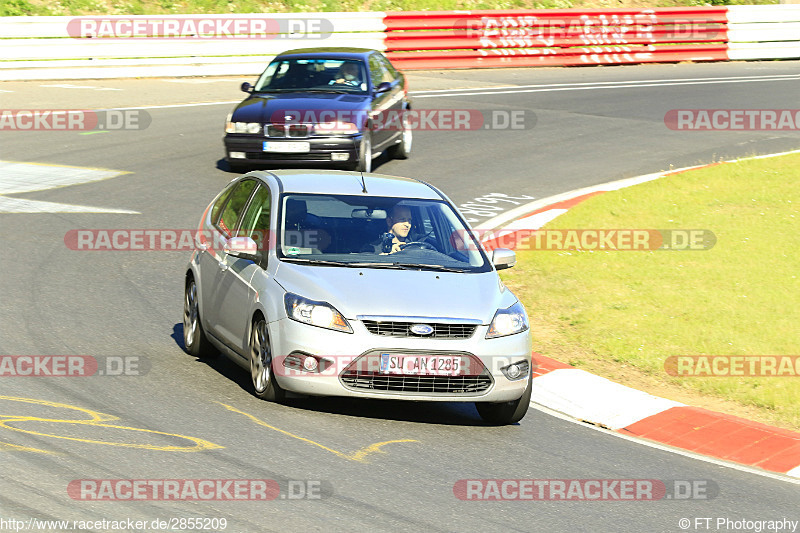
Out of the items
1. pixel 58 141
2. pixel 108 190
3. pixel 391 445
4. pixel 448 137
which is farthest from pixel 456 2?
pixel 391 445

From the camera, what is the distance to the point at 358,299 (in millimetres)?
8172

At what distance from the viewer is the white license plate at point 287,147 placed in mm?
16875

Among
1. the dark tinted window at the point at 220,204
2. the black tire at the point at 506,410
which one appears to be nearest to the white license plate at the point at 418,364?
the black tire at the point at 506,410

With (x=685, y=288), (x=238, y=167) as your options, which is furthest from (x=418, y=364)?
(x=238, y=167)

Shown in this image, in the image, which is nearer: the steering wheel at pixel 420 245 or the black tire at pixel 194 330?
the steering wheel at pixel 420 245

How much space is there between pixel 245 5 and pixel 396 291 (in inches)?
1076

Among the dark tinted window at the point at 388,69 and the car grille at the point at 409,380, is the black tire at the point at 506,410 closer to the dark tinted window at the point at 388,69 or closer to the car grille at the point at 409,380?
the car grille at the point at 409,380

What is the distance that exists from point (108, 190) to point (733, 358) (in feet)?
30.5

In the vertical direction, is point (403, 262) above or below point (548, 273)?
above

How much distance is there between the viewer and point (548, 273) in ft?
42.7

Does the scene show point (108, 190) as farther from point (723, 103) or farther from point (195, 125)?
point (723, 103)

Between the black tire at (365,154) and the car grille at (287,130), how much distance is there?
32.5 inches

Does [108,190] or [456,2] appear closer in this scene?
[108,190]

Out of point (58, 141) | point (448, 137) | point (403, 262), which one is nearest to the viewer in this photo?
point (403, 262)
